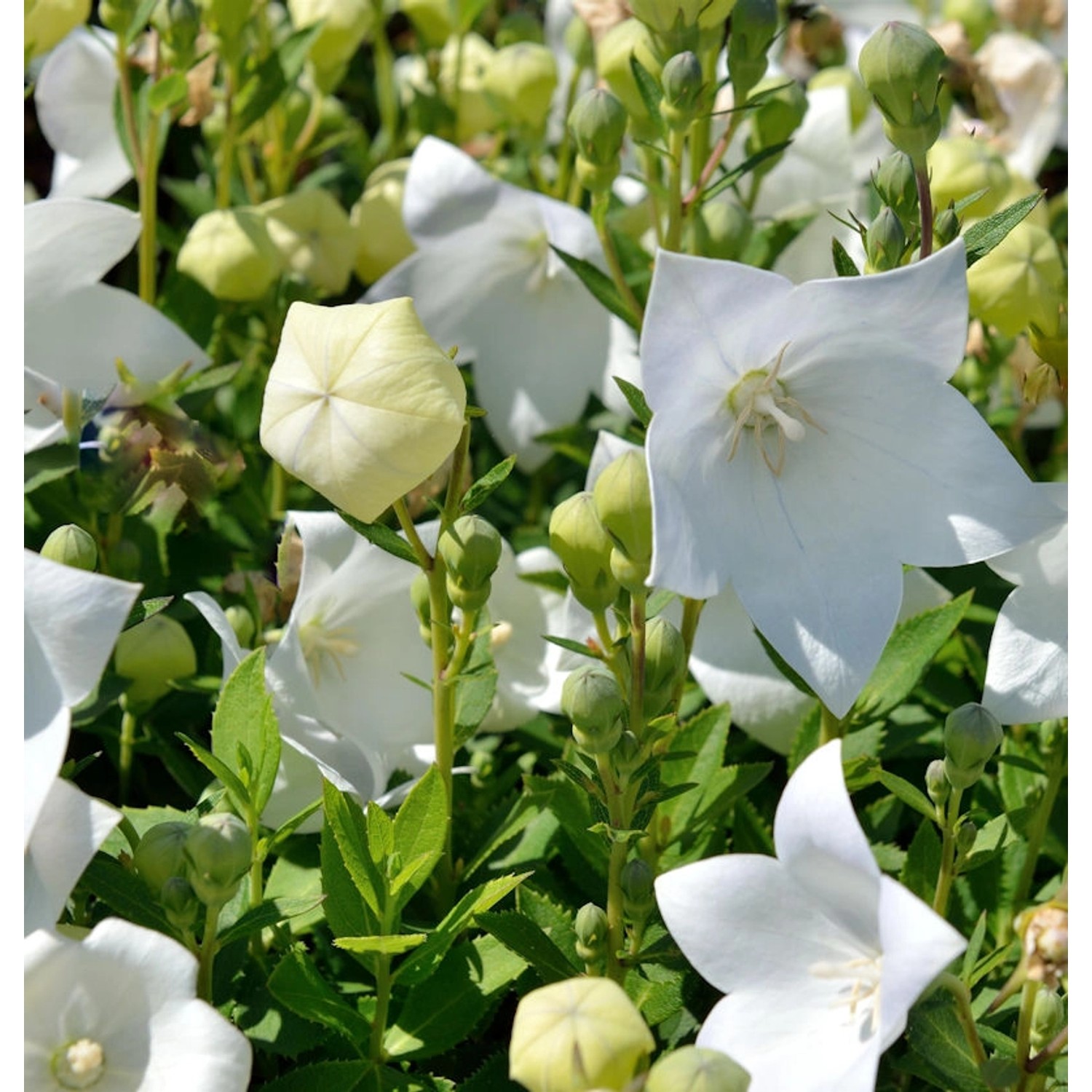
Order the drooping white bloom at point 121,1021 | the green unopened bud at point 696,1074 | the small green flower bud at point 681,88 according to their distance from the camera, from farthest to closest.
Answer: the small green flower bud at point 681,88 < the drooping white bloom at point 121,1021 < the green unopened bud at point 696,1074

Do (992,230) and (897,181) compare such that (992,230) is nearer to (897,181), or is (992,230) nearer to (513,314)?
(897,181)

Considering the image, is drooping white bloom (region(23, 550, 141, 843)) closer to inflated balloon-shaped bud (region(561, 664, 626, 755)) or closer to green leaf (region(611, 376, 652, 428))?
inflated balloon-shaped bud (region(561, 664, 626, 755))

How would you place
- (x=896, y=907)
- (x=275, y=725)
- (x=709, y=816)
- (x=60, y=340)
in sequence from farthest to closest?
(x=60, y=340) < (x=709, y=816) < (x=275, y=725) < (x=896, y=907)

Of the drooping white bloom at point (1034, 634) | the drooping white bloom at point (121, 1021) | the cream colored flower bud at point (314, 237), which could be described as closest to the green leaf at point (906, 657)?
the drooping white bloom at point (1034, 634)

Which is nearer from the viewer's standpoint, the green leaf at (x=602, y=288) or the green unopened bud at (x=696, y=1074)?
the green unopened bud at (x=696, y=1074)

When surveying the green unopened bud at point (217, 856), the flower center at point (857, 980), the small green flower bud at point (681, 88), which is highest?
the small green flower bud at point (681, 88)

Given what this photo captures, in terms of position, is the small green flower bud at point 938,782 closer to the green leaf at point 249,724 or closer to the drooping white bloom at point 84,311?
the green leaf at point 249,724

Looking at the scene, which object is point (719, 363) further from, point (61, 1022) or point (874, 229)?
point (61, 1022)

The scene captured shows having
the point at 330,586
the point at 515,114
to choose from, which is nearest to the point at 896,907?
the point at 330,586
